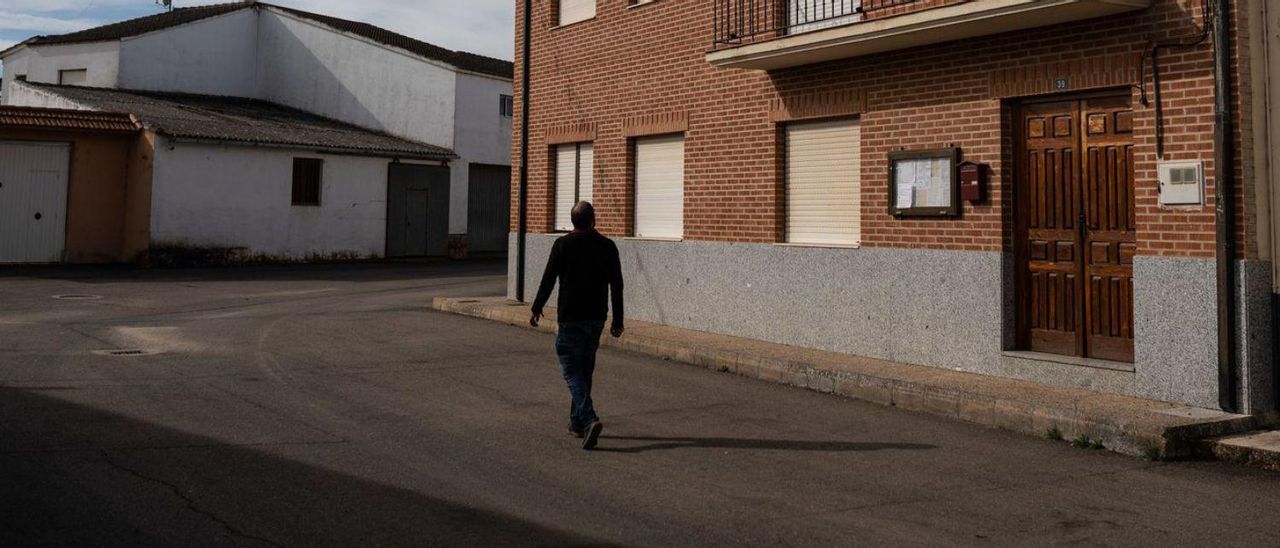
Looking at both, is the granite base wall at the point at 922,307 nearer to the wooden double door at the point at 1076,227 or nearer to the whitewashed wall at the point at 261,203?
the wooden double door at the point at 1076,227

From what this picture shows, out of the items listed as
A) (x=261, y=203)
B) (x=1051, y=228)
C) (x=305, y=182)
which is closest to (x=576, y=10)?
(x=1051, y=228)

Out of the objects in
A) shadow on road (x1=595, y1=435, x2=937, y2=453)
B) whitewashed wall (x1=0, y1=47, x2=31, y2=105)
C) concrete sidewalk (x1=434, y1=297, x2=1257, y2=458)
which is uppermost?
whitewashed wall (x1=0, y1=47, x2=31, y2=105)

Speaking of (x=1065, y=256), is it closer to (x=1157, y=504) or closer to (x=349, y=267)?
(x=1157, y=504)

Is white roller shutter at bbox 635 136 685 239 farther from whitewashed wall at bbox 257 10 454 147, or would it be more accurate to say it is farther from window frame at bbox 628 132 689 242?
whitewashed wall at bbox 257 10 454 147

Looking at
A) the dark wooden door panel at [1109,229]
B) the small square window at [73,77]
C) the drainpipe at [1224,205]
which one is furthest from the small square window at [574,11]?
the small square window at [73,77]

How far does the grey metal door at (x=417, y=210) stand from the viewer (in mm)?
28750

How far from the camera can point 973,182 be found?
9.23 metres

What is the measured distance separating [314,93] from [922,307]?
89.5ft

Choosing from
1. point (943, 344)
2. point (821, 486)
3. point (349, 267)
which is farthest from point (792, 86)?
point (349, 267)

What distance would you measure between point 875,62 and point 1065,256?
2.94 meters

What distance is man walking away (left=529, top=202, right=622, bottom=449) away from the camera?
22.3 ft

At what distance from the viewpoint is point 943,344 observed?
374 inches

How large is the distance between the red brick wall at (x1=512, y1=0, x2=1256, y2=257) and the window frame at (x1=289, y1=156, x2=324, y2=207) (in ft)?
41.8

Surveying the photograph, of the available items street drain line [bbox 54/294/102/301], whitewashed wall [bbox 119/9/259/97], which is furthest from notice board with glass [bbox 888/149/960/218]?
whitewashed wall [bbox 119/9/259/97]
